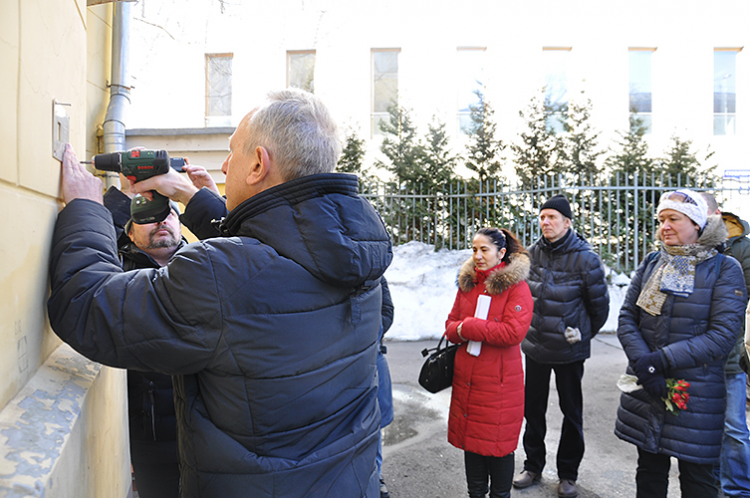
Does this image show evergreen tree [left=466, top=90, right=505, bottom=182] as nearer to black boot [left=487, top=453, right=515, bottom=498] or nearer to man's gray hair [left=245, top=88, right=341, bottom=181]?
black boot [left=487, top=453, right=515, bottom=498]

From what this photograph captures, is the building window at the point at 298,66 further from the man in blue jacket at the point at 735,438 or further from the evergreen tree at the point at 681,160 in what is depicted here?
the man in blue jacket at the point at 735,438

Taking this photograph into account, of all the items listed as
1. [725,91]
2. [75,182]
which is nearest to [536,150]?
[725,91]

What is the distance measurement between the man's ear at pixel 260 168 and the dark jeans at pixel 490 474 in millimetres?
2432

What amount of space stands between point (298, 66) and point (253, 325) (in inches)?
484

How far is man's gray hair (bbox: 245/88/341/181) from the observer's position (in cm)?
139

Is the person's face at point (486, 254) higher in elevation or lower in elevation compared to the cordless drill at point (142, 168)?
lower

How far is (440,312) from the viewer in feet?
27.9

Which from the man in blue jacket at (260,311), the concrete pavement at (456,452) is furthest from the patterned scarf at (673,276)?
the man in blue jacket at (260,311)

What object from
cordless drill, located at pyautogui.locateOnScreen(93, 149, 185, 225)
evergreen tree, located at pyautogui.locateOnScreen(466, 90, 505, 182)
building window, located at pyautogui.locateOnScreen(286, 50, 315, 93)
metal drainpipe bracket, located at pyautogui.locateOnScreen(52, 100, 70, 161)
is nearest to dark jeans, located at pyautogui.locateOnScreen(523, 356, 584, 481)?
cordless drill, located at pyautogui.locateOnScreen(93, 149, 185, 225)

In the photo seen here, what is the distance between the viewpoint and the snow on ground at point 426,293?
8.38m

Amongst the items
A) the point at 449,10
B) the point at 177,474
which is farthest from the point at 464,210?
the point at 177,474

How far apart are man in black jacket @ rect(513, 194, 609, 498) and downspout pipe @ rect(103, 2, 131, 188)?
4.25 meters

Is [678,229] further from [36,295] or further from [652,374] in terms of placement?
[36,295]

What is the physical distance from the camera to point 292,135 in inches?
54.5
